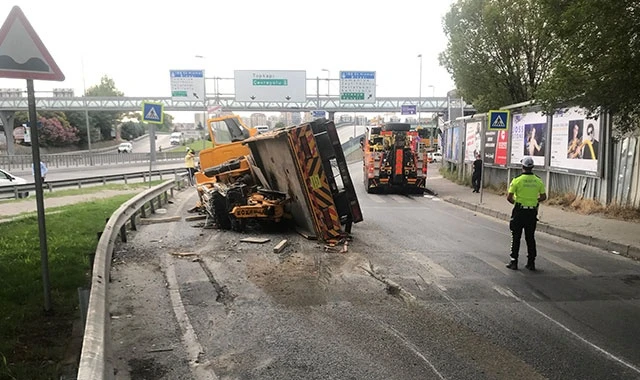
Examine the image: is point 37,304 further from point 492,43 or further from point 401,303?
point 492,43

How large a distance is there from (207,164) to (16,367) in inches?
383

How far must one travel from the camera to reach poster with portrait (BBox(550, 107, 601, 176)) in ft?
42.6

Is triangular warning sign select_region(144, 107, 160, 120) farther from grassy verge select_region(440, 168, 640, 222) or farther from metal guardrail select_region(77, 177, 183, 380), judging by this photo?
grassy verge select_region(440, 168, 640, 222)

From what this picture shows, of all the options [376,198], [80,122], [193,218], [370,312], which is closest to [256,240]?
[193,218]

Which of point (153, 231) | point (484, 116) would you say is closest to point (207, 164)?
point (153, 231)

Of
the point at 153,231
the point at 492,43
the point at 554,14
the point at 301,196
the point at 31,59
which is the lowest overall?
the point at 153,231

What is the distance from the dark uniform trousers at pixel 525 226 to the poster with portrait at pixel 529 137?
314 inches

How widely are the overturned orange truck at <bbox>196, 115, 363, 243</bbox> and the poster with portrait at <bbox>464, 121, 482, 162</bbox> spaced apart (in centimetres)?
1246

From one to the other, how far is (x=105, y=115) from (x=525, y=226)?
76501mm

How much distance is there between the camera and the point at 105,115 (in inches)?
2936

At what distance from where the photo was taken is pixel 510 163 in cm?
1786

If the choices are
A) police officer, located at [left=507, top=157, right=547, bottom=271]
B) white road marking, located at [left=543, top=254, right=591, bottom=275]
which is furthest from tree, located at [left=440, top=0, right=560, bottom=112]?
police officer, located at [left=507, top=157, right=547, bottom=271]

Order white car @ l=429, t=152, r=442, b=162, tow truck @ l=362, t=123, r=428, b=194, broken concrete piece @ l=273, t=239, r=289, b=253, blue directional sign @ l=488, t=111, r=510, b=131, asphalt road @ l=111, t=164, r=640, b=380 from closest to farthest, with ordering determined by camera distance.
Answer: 1. asphalt road @ l=111, t=164, r=640, b=380
2. broken concrete piece @ l=273, t=239, r=289, b=253
3. blue directional sign @ l=488, t=111, r=510, b=131
4. tow truck @ l=362, t=123, r=428, b=194
5. white car @ l=429, t=152, r=442, b=162

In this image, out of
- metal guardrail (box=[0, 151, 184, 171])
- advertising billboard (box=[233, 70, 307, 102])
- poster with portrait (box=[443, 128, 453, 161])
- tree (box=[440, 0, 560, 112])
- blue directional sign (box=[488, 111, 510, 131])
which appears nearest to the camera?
blue directional sign (box=[488, 111, 510, 131])
